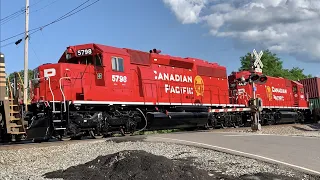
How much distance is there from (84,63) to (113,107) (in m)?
2.27

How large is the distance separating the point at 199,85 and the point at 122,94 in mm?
6113

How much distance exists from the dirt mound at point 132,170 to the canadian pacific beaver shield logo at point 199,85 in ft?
42.7

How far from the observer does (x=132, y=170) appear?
6.70 meters

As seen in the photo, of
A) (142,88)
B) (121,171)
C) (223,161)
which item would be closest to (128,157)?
(121,171)

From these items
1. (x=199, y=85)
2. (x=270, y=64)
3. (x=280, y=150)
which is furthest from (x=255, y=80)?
(x=270, y=64)

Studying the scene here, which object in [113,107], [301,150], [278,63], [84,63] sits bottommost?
[301,150]

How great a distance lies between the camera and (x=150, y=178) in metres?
6.20

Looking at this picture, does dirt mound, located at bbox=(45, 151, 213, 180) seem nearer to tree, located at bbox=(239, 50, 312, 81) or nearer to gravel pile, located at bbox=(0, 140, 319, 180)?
gravel pile, located at bbox=(0, 140, 319, 180)

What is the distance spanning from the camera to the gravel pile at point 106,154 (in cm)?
747

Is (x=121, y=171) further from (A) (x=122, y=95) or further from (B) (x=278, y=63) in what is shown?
(B) (x=278, y=63)

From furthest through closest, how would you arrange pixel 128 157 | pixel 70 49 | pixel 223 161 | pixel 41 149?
pixel 70 49 → pixel 41 149 → pixel 223 161 → pixel 128 157

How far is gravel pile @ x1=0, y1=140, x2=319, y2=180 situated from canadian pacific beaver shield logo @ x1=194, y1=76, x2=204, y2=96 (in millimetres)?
8861

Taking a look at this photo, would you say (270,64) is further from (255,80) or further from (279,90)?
(255,80)

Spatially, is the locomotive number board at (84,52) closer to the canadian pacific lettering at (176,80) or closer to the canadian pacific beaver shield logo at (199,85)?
the canadian pacific lettering at (176,80)
